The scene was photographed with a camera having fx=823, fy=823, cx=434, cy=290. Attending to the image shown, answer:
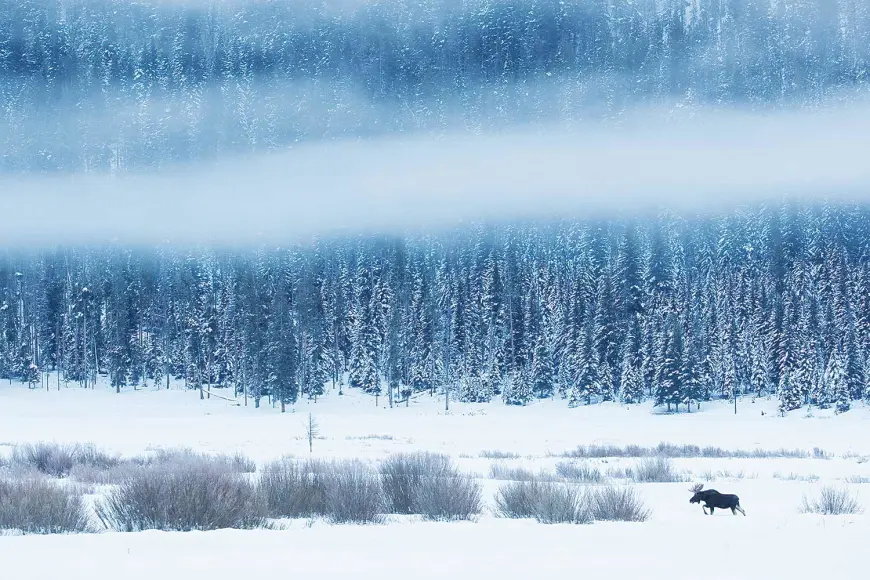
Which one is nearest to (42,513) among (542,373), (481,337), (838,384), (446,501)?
(446,501)

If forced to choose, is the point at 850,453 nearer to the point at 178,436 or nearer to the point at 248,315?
the point at 178,436

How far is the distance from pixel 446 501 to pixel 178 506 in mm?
4433

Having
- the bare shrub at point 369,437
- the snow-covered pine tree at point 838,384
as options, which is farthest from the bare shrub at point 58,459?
the snow-covered pine tree at point 838,384

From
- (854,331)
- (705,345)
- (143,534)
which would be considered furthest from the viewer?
(705,345)

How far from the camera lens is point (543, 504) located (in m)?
13.7

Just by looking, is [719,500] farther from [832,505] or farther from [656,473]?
[656,473]

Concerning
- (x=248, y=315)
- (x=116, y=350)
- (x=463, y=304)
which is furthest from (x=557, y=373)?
(x=116, y=350)

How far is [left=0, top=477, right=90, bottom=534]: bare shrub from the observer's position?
1223 centimetres

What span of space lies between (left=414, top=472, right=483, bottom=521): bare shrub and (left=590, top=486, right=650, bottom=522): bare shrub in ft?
6.70

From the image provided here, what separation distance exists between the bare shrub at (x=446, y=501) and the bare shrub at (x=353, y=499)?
0.77m

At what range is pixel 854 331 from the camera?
75.6m

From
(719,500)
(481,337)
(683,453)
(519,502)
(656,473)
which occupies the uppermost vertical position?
(481,337)

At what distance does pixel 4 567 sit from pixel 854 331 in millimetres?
79477

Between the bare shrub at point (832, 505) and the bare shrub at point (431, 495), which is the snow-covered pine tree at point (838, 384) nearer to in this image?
the bare shrub at point (832, 505)
